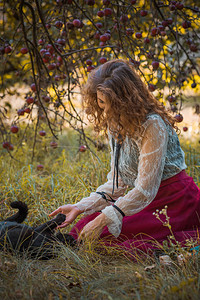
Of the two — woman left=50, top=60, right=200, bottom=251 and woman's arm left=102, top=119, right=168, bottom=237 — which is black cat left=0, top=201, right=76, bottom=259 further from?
woman's arm left=102, top=119, right=168, bottom=237

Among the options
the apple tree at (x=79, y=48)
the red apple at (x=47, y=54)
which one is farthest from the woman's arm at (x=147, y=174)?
the red apple at (x=47, y=54)

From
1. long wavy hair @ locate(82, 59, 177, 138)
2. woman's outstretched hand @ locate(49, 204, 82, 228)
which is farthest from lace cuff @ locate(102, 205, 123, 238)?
long wavy hair @ locate(82, 59, 177, 138)

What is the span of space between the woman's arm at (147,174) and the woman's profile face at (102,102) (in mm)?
247

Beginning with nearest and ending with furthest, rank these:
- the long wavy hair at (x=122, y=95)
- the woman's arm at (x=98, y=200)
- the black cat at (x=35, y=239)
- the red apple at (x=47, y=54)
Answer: the long wavy hair at (x=122, y=95) < the black cat at (x=35, y=239) < the woman's arm at (x=98, y=200) < the red apple at (x=47, y=54)

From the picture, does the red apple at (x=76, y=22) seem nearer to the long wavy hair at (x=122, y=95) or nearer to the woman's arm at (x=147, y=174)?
the long wavy hair at (x=122, y=95)

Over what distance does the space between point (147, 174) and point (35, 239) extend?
Answer: 746 millimetres

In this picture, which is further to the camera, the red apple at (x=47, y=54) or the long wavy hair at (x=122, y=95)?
the red apple at (x=47, y=54)

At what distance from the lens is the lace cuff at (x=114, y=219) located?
1.80m

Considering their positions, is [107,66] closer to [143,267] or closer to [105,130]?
[105,130]

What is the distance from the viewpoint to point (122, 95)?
5.87 feet

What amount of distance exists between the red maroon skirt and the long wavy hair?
0.39 meters

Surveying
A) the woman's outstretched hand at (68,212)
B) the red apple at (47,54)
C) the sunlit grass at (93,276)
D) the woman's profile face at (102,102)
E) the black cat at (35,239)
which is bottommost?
the sunlit grass at (93,276)

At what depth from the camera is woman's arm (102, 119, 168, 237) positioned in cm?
178

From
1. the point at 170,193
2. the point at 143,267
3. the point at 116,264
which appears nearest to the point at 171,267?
the point at 143,267
